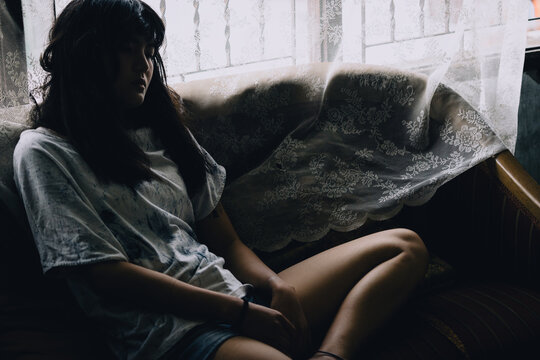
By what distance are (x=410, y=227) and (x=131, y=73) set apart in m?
1.00

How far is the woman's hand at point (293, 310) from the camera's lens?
40.3 inches

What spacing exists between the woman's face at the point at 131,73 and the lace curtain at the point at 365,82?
0.45 metres

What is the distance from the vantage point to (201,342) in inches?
34.6

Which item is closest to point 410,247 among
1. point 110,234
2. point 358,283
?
point 358,283

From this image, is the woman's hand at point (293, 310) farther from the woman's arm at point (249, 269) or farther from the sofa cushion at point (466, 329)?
the sofa cushion at point (466, 329)

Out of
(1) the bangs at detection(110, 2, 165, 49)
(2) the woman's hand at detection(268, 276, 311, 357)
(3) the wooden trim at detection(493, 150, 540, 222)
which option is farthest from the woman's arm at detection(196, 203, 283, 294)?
(3) the wooden trim at detection(493, 150, 540, 222)

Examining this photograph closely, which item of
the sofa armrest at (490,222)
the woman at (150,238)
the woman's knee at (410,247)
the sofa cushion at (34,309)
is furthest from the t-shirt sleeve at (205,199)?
the sofa armrest at (490,222)

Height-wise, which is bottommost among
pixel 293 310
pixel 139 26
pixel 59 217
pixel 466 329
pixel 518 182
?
pixel 466 329

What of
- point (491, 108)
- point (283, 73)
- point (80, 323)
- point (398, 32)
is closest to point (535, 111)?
point (491, 108)

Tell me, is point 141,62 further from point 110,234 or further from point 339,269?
point 339,269

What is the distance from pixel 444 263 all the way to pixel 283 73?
0.75 meters

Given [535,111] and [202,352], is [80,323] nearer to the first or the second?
[202,352]

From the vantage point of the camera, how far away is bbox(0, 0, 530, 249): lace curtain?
1448 millimetres

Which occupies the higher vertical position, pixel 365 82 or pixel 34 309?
pixel 365 82
